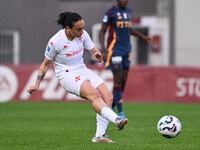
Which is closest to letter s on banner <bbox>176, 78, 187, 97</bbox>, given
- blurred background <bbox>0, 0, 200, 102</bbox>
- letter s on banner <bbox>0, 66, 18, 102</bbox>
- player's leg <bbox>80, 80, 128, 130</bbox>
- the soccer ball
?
blurred background <bbox>0, 0, 200, 102</bbox>

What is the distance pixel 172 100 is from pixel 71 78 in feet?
38.5

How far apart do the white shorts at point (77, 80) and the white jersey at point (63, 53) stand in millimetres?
82

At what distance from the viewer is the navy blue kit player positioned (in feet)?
41.8

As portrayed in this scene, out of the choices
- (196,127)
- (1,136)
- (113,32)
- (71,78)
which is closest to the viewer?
(71,78)

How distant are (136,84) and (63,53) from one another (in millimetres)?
11642

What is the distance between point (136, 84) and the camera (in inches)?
802

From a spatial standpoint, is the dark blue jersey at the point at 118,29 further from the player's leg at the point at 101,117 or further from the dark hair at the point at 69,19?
the player's leg at the point at 101,117

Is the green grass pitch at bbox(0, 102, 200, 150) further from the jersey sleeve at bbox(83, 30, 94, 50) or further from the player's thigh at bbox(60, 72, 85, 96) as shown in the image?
the jersey sleeve at bbox(83, 30, 94, 50)

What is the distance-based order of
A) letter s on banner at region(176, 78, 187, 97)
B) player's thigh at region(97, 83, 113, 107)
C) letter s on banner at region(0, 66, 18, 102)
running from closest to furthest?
player's thigh at region(97, 83, 113, 107) → letter s on banner at region(176, 78, 187, 97) → letter s on banner at region(0, 66, 18, 102)

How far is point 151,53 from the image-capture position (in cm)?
2769

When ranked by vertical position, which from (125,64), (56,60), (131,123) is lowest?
(131,123)

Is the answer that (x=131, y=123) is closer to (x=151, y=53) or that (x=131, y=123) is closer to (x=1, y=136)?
(x=1, y=136)

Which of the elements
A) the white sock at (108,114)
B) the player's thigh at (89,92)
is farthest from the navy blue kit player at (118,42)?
the white sock at (108,114)

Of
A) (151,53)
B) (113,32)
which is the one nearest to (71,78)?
(113,32)
